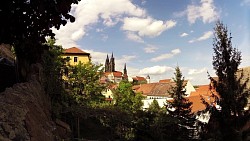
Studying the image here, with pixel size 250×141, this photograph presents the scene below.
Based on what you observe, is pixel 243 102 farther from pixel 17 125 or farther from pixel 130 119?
pixel 17 125

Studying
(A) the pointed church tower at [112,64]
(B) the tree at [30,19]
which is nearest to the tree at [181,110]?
(B) the tree at [30,19]

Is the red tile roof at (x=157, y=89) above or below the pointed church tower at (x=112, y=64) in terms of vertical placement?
below

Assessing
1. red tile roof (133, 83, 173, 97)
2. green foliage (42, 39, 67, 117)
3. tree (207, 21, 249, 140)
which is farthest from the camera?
red tile roof (133, 83, 173, 97)

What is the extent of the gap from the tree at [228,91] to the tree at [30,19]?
1751 cm

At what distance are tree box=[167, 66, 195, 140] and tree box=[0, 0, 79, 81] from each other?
24571 millimetres

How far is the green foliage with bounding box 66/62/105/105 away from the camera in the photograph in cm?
4466

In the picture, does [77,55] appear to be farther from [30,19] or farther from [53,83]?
[30,19]

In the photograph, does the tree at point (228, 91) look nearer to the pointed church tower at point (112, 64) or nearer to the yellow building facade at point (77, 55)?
the yellow building facade at point (77, 55)

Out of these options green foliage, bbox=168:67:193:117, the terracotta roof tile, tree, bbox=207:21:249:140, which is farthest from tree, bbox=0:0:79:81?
the terracotta roof tile

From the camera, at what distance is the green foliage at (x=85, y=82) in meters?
44.7

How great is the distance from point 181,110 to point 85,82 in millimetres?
18295

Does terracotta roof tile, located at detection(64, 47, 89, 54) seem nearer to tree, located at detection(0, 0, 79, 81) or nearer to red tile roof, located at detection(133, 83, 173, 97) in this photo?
red tile roof, located at detection(133, 83, 173, 97)

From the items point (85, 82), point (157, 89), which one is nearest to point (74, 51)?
point (85, 82)

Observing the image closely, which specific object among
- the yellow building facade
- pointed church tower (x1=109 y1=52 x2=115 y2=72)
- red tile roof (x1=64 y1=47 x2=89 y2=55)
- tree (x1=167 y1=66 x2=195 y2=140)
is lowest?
tree (x1=167 y1=66 x2=195 y2=140)
